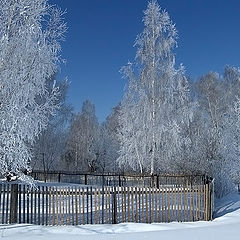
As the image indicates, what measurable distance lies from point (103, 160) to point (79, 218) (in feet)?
101

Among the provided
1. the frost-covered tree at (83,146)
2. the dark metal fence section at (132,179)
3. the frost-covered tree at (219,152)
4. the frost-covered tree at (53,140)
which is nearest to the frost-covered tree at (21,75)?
the dark metal fence section at (132,179)

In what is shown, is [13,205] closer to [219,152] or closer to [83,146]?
[219,152]

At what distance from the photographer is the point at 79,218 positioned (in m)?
10.7

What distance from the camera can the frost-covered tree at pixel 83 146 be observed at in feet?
133

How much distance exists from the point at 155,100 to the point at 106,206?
11468mm

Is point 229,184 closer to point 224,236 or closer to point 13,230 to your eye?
point 224,236

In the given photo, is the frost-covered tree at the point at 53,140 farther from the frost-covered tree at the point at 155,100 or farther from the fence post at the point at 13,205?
the fence post at the point at 13,205

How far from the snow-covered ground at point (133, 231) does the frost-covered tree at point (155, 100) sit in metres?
9.56

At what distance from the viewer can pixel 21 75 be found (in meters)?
8.87

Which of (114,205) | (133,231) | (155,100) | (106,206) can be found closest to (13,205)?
(106,206)

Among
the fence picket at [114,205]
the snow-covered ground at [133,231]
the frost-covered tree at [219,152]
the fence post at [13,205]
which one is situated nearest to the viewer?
the snow-covered ground at [133,231]

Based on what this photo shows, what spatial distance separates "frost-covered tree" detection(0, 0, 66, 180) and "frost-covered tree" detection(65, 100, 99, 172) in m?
30.6

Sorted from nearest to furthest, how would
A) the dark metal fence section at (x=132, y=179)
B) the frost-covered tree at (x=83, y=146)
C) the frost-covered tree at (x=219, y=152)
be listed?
the frost-covered tree at (x=219, y=152) < the dark metal fence section at (x=132, y=179) < the frost-covered tree at (x=83, y=146)

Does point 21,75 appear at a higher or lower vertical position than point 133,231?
higher
